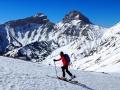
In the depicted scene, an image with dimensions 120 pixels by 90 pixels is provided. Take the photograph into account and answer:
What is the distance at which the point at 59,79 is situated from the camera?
26.8m

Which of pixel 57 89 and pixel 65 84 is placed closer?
pixel 57 89

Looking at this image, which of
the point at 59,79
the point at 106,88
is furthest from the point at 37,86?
the point at 106,88

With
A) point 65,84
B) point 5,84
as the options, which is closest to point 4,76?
point 5,84

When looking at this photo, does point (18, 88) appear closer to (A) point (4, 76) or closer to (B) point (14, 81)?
(B) point (14, 81)

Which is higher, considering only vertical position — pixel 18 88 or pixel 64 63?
pixel 64 63

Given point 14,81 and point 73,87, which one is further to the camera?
point 73,87

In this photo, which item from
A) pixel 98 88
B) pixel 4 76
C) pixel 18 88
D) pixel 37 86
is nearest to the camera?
pixel 18 88

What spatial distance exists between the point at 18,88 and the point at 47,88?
98.7 inches

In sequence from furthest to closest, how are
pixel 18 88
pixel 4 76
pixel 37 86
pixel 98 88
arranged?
1. pixel 98 88
2. pixel 4 76
3. pixel 37 86
4. pixel 18 88

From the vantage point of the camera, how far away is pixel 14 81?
2188cm

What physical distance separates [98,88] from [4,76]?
8.08 metres

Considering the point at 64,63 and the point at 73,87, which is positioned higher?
the point at 64,63

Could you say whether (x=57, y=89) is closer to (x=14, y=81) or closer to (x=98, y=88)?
(x=14, y=81)

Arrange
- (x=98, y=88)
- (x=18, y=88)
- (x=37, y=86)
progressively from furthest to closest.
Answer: (x=98, y=88), (x=37, y=86), (x=18, y=88)
